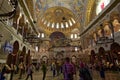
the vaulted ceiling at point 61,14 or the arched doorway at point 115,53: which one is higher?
the vaulted ceiling at point 61,14

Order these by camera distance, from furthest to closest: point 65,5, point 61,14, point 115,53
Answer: point 61,14 < point 65,5 < point 115,53

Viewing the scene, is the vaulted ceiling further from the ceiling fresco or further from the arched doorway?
the arched doorway

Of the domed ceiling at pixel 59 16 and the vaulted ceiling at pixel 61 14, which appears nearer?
the vaulted ceiling at pixel 61 14

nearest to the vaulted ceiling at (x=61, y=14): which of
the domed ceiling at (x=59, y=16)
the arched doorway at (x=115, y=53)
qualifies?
the domed ceiling at (x=59, y=16)

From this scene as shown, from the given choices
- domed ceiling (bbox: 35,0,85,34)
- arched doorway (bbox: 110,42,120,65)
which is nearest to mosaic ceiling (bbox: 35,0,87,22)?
domed ceiling (bbox: 35,0,85,34)

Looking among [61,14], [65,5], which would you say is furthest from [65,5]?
[61,14]

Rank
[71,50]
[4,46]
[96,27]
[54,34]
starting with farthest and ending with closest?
1. [54,34]
2. [71,50]
3. [96,27]
4. [4,46]

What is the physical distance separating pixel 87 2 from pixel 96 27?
731cm

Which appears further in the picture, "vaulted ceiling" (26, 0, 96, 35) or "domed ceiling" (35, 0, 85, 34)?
"domed ceiling" (35, 0, 85, 34)

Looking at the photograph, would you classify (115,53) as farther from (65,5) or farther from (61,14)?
(61,14)

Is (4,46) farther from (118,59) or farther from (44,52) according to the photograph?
(44,52)

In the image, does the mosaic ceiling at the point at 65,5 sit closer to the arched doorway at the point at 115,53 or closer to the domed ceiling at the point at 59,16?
the domed ceiling at the point at 59,16

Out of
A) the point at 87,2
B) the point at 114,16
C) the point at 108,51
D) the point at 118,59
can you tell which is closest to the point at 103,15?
the point at 114,16

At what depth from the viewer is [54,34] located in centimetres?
3384
